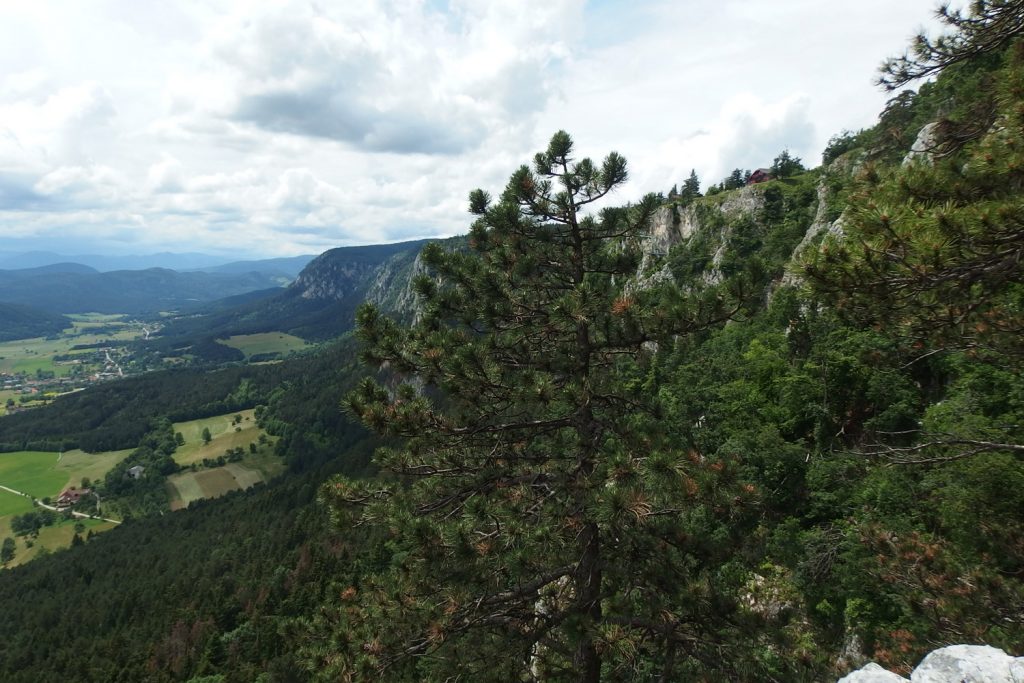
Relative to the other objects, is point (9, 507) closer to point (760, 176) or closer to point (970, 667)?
point (970, 667)

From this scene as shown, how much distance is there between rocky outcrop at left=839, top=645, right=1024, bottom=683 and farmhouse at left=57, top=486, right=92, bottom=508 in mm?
155701

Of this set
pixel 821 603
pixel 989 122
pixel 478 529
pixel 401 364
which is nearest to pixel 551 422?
pixel 478 529

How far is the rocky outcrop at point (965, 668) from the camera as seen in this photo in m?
4.14

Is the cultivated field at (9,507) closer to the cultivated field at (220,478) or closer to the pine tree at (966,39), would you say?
the cultivated field at (220,478)

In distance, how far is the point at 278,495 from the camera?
95.4 metres

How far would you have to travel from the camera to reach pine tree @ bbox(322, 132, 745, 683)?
6750mm

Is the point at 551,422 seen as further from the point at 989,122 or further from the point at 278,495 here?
the point at 278,495

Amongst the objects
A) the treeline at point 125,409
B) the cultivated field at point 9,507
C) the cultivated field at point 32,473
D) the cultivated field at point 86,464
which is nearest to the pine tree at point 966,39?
the cultivated field at point 9,507

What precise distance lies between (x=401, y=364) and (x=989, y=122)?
8494mm

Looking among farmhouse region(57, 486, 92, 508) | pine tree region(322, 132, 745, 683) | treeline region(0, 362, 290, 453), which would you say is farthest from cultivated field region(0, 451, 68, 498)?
pine tree region(322, 132, 745, 683)

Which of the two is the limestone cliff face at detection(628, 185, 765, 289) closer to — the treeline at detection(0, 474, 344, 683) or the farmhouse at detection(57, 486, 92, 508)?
the treeline at detection(0, 474, 344, 683)

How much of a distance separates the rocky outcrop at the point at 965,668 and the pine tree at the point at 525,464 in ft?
8.19

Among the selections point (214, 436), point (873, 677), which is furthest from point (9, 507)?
point (873, 677)

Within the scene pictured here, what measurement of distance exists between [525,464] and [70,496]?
153 meters
